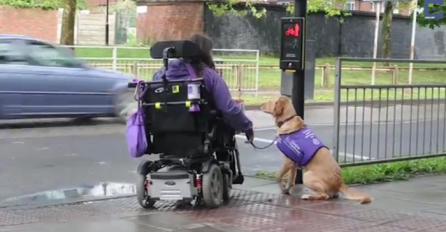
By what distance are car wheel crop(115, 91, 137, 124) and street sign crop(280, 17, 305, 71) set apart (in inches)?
294

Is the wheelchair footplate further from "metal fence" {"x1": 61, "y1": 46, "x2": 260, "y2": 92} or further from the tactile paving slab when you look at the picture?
"metal fence" {"x1": 61, "y1": 46, "x2": 260, "y2": 92}

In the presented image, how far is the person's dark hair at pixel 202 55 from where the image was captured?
7676mm

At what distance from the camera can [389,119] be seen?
32.9 ft

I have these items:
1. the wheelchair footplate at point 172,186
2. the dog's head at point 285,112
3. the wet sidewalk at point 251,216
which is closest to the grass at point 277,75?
the dog's head at point 285,112

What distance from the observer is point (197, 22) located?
35.8 metres

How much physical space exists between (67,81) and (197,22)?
21.0 m

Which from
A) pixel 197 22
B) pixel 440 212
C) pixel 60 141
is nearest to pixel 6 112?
pixel 60 141

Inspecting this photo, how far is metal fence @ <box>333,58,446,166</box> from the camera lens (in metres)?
9.42

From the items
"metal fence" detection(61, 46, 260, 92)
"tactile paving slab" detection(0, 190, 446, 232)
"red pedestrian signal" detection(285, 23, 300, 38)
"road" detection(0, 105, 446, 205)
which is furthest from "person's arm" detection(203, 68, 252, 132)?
"metal fence" detection(61, 46, 260, 92)

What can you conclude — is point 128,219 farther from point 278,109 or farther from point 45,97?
point 45,97

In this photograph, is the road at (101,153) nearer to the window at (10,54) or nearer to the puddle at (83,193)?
the puddle at (83,193)

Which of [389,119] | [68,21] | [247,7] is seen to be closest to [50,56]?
[389,119]

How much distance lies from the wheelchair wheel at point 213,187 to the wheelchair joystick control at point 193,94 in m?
0.66

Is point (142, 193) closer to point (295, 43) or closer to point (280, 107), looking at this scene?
point (280, 107)
